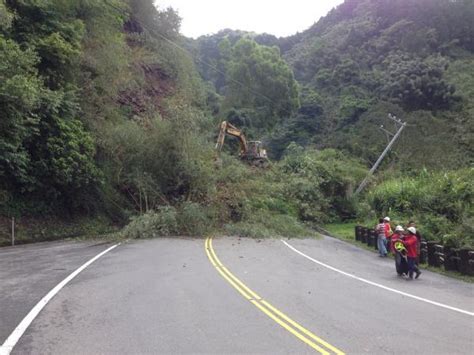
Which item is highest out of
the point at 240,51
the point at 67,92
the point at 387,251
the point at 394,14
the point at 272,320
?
the point at 394,14

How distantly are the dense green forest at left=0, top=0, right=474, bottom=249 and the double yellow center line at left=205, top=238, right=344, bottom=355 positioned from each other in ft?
31.4

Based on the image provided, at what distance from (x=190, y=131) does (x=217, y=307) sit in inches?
792

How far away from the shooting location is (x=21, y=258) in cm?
1638

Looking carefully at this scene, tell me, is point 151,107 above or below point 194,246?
above

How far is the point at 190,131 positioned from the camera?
28484 mm

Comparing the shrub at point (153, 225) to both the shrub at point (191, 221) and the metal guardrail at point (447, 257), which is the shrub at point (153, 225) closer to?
the shrub at point (191, 221)

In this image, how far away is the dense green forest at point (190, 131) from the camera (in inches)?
965

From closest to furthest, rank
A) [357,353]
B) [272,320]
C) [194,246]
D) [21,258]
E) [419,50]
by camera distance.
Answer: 1. [357,353]
2. [272,320]
3. [21,258]
4. [194,246]
5. [419,50]

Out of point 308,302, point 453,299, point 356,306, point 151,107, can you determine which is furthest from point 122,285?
point 151,107

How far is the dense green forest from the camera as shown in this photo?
80.4ft

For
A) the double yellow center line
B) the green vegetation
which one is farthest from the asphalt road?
the green vegetation

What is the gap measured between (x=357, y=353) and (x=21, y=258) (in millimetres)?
13106

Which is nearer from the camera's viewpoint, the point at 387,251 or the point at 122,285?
the point at 122,285

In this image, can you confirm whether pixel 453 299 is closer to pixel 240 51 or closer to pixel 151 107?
pixel 151 107
